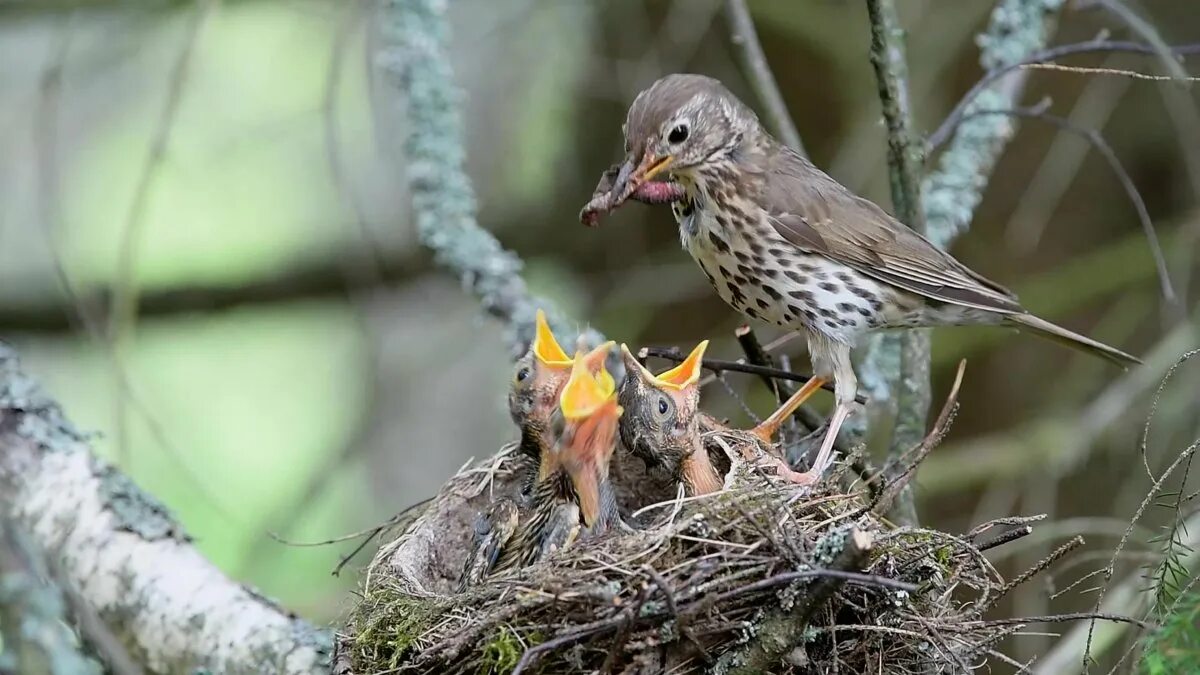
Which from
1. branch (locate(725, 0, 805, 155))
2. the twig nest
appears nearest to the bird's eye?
the twig nest

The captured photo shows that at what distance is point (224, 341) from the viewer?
6.00 m

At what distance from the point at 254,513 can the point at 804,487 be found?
3.87 meters

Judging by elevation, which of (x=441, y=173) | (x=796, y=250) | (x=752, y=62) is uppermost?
(x=441, y=173)

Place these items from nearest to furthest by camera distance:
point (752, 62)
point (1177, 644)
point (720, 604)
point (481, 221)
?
point (1177, 644), point (720, 604), point (752, 62), point (481, 221)

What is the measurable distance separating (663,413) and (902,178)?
72 centimetres

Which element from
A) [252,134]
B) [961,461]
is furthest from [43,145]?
[961,461]

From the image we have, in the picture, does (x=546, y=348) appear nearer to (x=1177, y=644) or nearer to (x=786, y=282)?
(x=786, y=282)

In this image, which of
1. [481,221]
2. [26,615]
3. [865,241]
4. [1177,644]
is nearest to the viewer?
[26,615]

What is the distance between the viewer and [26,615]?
1.16 metres

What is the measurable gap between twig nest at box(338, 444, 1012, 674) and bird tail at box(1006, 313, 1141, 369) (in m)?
0.92

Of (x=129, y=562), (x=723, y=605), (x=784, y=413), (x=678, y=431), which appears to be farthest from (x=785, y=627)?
(x=129, y=562)

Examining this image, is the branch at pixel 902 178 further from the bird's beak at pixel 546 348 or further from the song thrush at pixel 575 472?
the bird's beak at pixel 546 348

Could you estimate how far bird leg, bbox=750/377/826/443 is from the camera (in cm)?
281

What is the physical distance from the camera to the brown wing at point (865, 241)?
2.83 m
